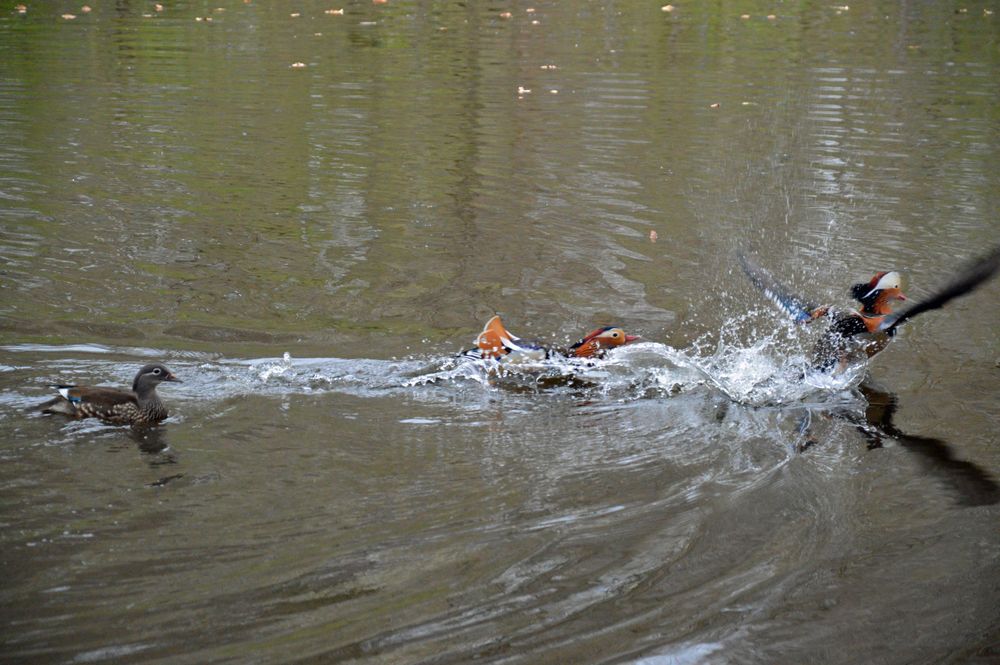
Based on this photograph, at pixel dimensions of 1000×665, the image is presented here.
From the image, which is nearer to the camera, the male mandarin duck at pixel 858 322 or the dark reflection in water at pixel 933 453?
the dark reflection in water at pixel 933 453

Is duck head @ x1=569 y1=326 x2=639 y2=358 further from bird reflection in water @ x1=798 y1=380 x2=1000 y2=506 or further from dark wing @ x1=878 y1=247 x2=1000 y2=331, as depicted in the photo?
dark wing @ x1=878 y1=247 x2=1000 y2=331

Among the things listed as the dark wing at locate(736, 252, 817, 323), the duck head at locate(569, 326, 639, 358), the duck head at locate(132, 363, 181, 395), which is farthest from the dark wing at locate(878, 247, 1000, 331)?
the duck head at locate(132, 363, 181, 395)

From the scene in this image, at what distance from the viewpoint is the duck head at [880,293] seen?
7805mm

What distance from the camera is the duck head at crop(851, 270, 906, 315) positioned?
7.80 m

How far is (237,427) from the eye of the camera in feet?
22.7

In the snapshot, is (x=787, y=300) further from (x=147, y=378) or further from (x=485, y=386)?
(x=147, y=378)

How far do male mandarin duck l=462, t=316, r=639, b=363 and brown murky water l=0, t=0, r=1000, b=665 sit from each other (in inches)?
4.5

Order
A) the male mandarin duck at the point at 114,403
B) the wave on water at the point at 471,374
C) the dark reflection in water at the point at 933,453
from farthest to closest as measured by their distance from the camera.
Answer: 1. the wave on water at the point at 471,374
2. the male mandarin duck at the point at 114,403
3. the dark reflection in water at the point at 933,453

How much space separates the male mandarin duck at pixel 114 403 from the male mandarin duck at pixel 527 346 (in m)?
2.10

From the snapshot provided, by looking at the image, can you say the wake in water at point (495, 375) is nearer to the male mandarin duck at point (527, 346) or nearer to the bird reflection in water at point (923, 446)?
the male mandarin duck at point (527, 346)

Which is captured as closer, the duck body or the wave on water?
the wave on water

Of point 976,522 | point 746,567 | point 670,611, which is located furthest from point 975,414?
point 670,611

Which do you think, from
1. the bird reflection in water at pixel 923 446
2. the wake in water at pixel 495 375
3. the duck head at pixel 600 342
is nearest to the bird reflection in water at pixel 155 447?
the wake in water at pixel 495 375

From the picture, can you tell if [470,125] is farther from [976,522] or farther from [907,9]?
[907,9]
